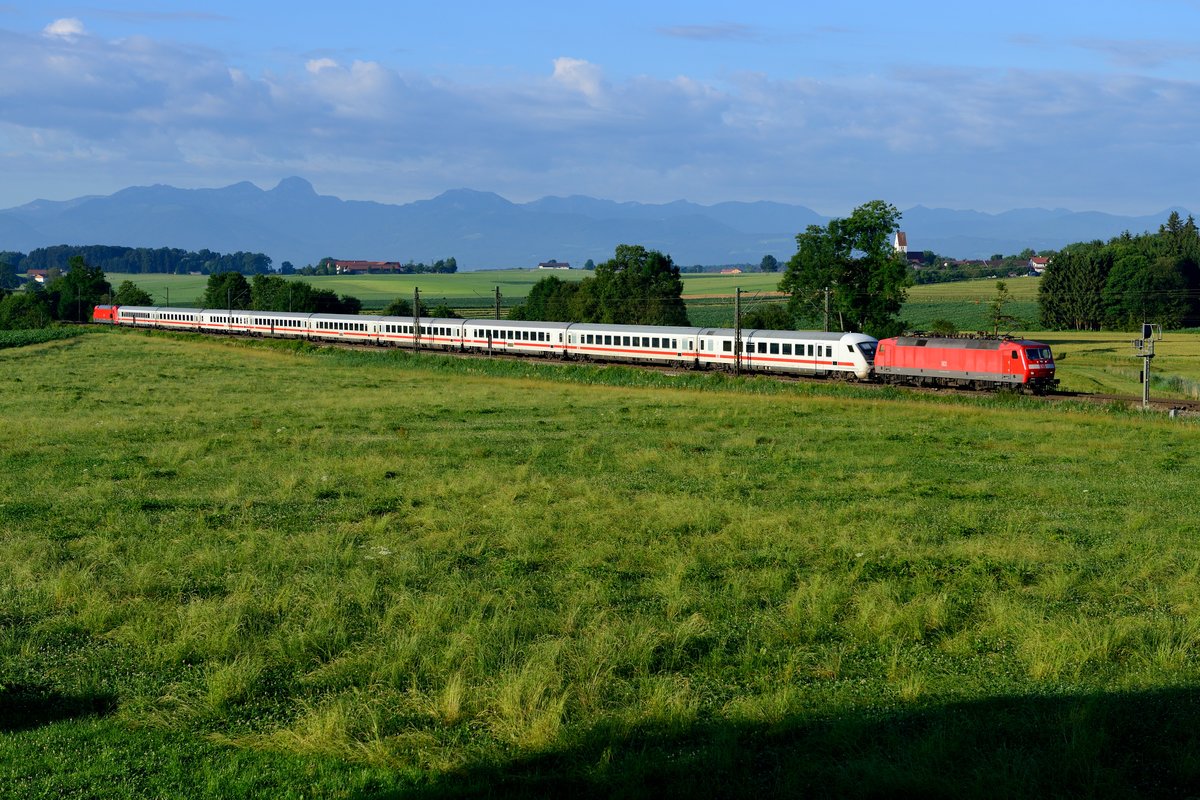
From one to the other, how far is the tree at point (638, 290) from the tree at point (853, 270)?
2483 cm

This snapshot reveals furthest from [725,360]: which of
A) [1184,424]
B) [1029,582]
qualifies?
[1029,582]

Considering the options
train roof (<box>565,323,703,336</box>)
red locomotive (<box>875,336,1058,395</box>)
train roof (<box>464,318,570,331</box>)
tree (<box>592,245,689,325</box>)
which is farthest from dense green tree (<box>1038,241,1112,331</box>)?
red locomotive (<box>875,336,1058,395</box>)

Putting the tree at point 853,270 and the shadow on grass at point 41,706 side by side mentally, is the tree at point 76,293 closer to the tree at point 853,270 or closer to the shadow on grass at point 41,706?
the tree at point 853,270

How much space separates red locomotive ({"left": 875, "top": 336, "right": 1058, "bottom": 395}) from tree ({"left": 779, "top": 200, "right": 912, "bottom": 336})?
30957 millimetres

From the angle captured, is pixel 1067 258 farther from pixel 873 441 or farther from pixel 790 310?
pixel 873 441

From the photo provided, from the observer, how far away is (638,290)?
11769 centimetres

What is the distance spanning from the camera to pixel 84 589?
52.9 ft

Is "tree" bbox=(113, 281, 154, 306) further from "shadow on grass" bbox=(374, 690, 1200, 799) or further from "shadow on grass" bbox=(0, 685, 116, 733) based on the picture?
"shadow on grass" bbox=(374, 690, 1200, 799)

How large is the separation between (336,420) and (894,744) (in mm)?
32663

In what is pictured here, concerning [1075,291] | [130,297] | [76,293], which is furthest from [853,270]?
[76,293]

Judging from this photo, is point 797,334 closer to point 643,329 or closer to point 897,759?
point 643,329

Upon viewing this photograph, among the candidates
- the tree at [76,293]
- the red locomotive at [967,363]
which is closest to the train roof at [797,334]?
the red locomotive at [967,363]

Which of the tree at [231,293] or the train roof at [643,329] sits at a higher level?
the tree at [231,293]

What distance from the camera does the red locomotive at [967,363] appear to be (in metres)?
51.5
